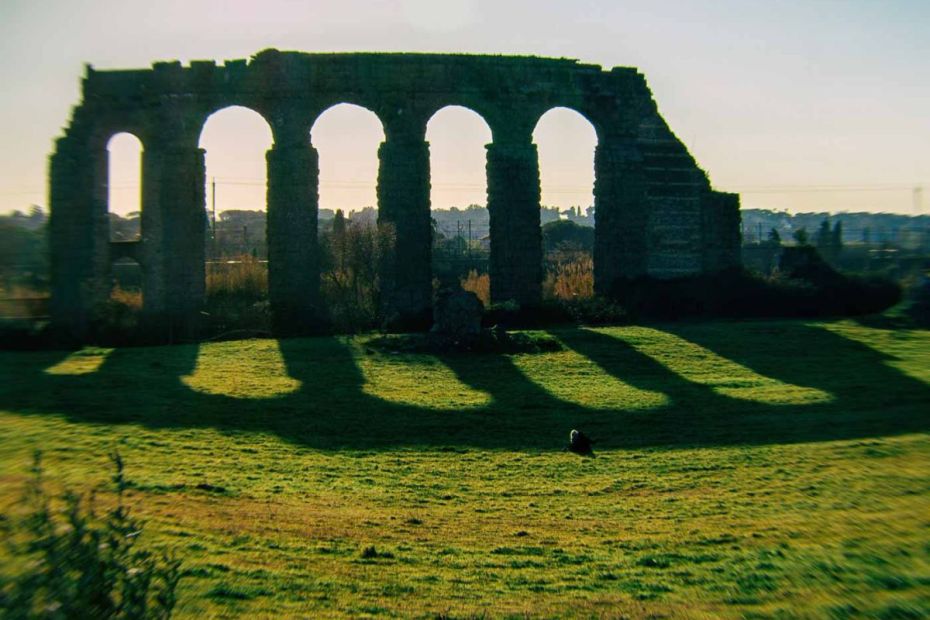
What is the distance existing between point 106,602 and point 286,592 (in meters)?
1.59

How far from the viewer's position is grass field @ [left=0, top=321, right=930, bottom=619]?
551 cm

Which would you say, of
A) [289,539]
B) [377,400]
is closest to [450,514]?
[289,539]

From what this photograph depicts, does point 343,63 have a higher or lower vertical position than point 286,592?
higher

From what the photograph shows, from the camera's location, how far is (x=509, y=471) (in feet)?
30.2

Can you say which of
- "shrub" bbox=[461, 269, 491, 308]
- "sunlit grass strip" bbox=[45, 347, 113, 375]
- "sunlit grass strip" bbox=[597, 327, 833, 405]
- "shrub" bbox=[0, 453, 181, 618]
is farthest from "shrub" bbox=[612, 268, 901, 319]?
"shrub" bbox=[0, 453, 181, 618]

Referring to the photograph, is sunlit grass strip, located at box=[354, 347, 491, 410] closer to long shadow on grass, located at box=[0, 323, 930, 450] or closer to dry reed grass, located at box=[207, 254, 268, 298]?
long shadow on grass, located at box=[0, 323, 930, 450]

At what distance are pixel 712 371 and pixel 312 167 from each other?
9.34 metres

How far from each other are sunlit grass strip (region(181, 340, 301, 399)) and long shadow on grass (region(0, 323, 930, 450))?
0.66ft

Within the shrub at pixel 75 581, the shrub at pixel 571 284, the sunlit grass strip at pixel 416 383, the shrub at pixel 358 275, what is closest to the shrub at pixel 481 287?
the shrub at pixel 571 284

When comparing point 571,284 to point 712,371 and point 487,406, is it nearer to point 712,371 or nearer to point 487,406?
point 712,371

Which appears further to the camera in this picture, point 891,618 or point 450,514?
point 450,514

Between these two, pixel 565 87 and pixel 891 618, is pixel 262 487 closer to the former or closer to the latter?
pixel 891 618

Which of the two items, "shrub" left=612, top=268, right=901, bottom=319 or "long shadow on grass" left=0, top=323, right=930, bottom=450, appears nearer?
"long shadow on grass" left=0, top=323, right=930, bottom=450

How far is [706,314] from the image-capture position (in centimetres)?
2169
